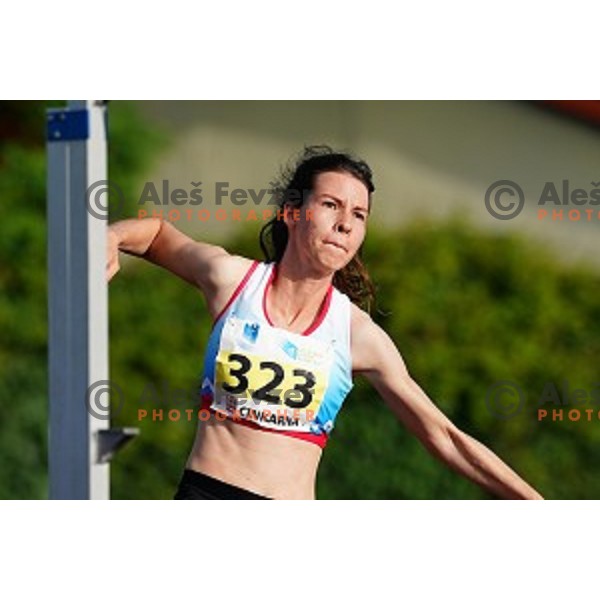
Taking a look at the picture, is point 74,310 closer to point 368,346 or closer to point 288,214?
point 288,214

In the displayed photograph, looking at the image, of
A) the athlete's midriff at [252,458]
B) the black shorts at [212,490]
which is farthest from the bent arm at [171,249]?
the black shorts at [212,490]

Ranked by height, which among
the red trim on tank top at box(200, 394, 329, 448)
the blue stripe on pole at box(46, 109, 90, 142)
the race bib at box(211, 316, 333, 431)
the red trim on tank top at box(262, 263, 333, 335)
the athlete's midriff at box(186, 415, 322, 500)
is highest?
the blue stripe on pole at box(46, 109, 90, 142)

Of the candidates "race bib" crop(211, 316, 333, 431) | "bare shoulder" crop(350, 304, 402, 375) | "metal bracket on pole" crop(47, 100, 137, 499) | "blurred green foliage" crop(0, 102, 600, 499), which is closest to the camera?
"metal bracket on pole" crop(47, 100, 137, 499)

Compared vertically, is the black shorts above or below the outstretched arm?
below

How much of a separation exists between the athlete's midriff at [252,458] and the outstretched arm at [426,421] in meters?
0.41

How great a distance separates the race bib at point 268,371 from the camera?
5.09m

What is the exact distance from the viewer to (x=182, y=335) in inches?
263

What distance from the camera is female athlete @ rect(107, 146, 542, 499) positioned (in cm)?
511

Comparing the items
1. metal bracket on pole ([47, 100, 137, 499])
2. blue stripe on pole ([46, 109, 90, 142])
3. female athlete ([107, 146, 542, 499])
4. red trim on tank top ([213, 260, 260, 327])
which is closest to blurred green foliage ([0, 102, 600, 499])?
female athlete ([107, 146, 542, 499])

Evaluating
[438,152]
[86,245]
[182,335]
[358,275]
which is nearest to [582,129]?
[438,152]

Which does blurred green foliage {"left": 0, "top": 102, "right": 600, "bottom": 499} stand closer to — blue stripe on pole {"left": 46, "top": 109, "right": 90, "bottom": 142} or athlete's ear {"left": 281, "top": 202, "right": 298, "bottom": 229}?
athlete's ear {"left": 281, "top": 202, "right": 298, "bottom": 229}

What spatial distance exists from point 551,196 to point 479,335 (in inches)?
40.2

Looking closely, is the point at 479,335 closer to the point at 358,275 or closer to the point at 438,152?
the point at 438,152

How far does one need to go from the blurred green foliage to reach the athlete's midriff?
1.35 meters
